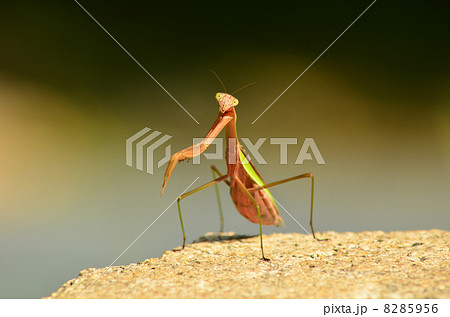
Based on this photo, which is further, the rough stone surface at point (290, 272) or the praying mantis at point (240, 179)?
the praying mantis at point (240, 179)

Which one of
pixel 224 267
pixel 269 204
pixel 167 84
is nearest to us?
pixel 224 267

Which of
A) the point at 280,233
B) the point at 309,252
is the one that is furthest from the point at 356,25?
the point at 309,252

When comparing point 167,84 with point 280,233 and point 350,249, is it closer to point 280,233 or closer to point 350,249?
point 280,233

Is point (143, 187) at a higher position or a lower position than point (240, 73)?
lower

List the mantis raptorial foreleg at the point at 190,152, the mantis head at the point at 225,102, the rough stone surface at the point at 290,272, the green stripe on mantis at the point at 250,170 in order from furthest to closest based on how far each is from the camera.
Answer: the green stripe on mantis at the point at 250,170, the mantis head at the point at 225,102, the mantis raptorial foreleg at the point at 190,152, the rough stone surface at the point at 290,272

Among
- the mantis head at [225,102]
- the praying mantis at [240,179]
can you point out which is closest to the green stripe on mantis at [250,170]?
the praying mantis at [240,179]

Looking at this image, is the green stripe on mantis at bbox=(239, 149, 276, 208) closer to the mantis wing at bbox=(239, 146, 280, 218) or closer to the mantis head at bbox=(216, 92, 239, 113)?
A: the mantis wing at bbox=(239, 146, 280, 218)

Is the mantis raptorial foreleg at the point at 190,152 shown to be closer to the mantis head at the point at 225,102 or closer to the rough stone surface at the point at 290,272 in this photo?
the mantis head at the point at 225,102

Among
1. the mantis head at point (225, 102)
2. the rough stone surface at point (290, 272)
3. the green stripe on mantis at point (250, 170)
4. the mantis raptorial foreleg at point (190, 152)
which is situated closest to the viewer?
the rough stone surface at point (290, 272)

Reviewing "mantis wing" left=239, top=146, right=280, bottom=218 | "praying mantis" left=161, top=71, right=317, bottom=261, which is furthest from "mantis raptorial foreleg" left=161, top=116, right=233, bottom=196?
"mantis wing" left=239, top=146, right=280, bottom=218
